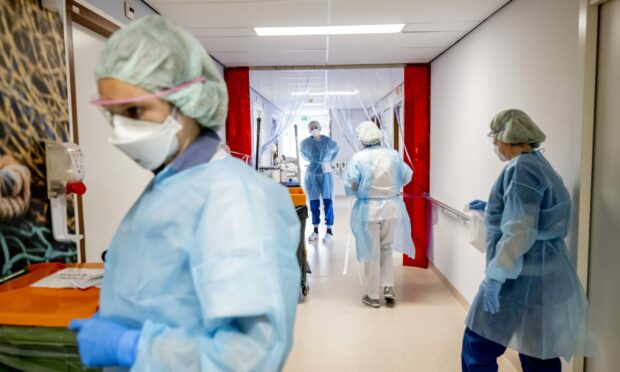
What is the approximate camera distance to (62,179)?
62.1 inches

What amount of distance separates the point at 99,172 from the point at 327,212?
4.24m

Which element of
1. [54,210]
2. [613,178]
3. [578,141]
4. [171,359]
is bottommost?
[171,359]

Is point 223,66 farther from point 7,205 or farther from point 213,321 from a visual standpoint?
point 213,321

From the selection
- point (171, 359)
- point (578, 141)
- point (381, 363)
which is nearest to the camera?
point (171, 359)

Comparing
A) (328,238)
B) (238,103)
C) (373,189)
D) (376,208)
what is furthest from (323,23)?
(328,238)

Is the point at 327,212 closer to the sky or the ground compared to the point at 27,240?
closer to the ground

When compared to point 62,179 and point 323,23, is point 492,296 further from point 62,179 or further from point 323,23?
point 323,23

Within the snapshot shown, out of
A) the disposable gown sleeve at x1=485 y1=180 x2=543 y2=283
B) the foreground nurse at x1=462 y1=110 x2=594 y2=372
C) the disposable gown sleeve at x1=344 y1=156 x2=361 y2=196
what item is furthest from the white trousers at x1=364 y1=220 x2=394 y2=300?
the disposable gown sleeve at x1=485 y1=180 x2=543 y2=283

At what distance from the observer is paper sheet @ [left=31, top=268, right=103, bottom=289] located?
4.21 feet

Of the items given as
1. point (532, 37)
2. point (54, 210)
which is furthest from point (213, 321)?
point (532, 37)

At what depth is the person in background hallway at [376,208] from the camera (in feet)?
11.1

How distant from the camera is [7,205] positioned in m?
1.37

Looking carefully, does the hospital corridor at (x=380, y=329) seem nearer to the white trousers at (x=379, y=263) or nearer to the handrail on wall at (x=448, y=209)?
the white trousers at (x=379, y=263)

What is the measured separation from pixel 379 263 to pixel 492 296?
1.72 m
